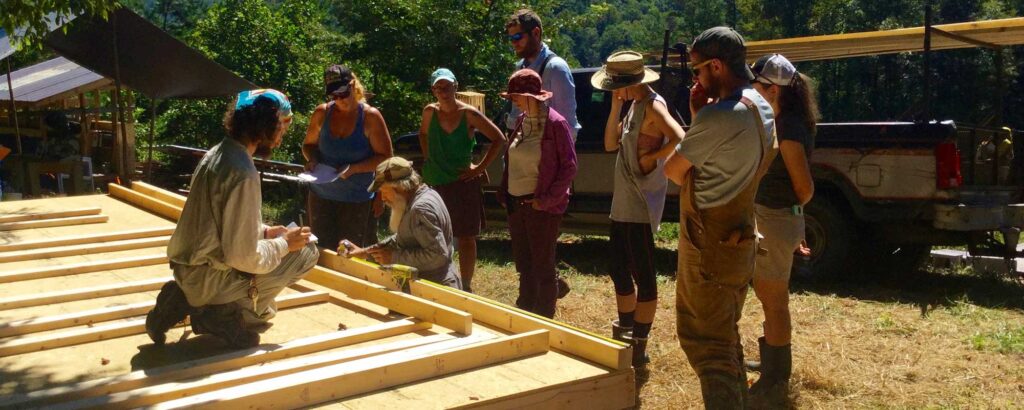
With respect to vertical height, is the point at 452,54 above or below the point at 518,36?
above

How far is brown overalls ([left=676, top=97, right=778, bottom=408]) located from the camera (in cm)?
393

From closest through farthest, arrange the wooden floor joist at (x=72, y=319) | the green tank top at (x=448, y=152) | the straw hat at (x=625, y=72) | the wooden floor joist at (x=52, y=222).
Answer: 1. the wooden floor joist at (x=72, y=319)
2. the straw hat at (x=625, y=72)
3. the green tank top at (x=448, y=152)
4. the wooden floor joist at (x=52, y=222)

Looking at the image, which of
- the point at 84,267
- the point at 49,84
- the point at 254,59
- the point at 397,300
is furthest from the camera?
the point at 254,59

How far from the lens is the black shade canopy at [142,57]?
10117 mm

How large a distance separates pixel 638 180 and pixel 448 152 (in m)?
1.51

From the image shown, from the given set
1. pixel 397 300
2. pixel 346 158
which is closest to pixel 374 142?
pixel 346 158

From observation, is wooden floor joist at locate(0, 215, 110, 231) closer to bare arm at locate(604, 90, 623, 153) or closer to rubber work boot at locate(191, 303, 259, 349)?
rubber work boot at locate(191, 303, 259, 349)

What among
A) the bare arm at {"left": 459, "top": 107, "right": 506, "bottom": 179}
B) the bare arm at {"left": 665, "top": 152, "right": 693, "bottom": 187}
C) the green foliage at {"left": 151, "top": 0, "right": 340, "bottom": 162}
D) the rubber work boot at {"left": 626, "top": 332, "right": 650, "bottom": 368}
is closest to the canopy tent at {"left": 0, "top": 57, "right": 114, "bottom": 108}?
the green foliage at {"left": 151, "top": 0, "right": 340, "bottom": 162}

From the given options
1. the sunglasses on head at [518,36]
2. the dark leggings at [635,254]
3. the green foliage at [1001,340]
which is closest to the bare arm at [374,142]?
the sunglasses on head at [518,36]

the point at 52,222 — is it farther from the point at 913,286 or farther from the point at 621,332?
the point at 913,286

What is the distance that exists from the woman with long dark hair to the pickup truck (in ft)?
10.4

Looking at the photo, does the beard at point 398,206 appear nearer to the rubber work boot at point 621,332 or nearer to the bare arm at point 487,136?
the bare arm at point 487,136

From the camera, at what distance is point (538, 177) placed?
5461 mm

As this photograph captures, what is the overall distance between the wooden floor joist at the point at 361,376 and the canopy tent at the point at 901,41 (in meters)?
5.75
